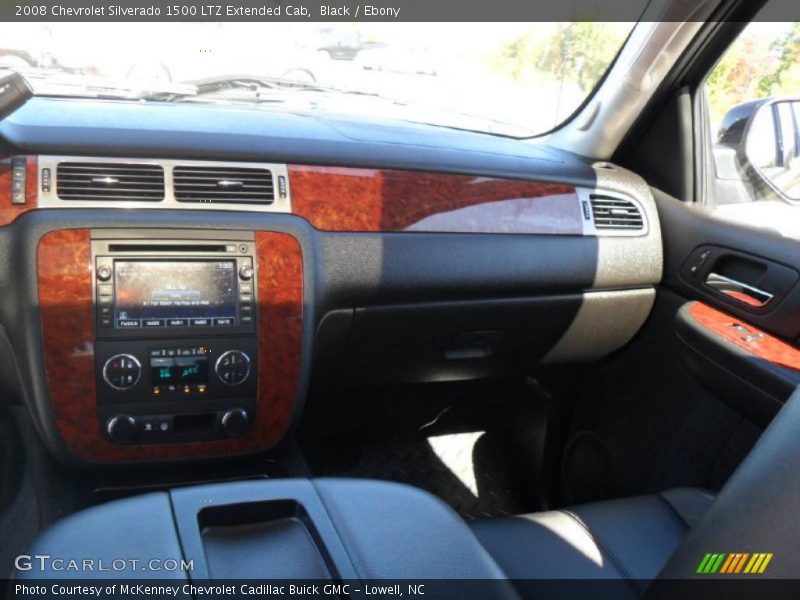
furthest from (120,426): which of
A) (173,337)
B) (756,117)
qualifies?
(756,117)

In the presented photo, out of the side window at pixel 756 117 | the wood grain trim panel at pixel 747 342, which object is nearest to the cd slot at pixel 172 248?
the wood grain trim panel at pixel 747 342

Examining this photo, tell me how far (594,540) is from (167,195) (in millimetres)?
1298

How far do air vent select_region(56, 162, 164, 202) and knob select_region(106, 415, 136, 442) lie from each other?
566mm

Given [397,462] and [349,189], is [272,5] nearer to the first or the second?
[349,189]

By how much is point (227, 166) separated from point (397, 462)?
1.37 metres

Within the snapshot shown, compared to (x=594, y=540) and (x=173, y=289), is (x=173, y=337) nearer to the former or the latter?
(x=173, y=289)

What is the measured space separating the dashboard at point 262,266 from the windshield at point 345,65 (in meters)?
0.11

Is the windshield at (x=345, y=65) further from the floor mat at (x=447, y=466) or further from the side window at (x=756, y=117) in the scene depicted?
the floor mat at (x=447, y=466)

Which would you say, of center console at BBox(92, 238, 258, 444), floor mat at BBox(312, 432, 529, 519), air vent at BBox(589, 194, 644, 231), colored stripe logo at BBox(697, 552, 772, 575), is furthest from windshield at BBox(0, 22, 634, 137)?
colored stripe logo at BBox(697, 552, 772, 575)

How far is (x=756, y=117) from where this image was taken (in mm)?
2496

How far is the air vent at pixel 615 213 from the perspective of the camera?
2490 millimetres

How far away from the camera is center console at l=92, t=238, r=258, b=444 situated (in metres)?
1.93

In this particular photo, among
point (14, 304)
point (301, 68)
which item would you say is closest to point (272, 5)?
point (301, 68)

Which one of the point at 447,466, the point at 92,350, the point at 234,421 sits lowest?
the point at 447,466
